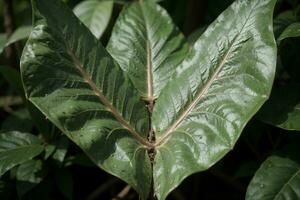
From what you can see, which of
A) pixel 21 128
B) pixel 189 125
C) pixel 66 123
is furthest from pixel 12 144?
pixel 189 125

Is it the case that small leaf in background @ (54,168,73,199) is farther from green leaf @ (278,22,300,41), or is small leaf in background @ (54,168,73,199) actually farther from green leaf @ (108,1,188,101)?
green leaf @ (278,22,300,41)

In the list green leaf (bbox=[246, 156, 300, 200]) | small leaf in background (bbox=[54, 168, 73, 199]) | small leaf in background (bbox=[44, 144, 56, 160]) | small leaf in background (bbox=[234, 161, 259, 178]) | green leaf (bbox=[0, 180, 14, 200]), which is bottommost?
small leaf in background (bbox=[234, 161, 259, 178])

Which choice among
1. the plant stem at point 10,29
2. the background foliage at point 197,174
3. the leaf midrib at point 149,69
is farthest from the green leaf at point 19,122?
the leaf midrib at point 149,69

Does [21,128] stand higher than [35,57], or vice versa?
[35,57]

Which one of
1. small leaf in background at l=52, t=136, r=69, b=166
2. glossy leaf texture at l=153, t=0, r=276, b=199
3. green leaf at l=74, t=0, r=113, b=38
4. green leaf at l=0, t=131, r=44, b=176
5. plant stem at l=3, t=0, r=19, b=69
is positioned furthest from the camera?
plant stem at l=3, t=0, r=19, b=69

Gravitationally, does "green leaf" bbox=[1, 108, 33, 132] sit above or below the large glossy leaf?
below

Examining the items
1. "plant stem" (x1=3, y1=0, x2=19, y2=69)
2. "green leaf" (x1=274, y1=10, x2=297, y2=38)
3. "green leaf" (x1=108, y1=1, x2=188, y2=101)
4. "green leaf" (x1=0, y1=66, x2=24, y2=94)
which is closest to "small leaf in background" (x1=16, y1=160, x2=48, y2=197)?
"green leaf" (x1=0, y1=66, x2=24, y2=94)

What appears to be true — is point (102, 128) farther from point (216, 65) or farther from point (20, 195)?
point (20, 195)
